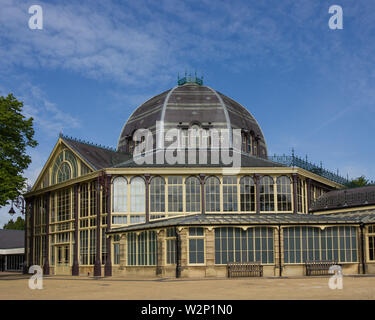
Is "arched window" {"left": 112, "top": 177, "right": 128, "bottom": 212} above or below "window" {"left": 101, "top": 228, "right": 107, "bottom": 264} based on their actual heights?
above

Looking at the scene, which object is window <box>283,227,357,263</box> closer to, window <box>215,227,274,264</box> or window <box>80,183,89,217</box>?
window <box>215,227,274,264</box>

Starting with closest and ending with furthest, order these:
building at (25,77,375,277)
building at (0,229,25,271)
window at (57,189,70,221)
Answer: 1. building at (25,77,375,277)
2. window at (57,189,70,221)
3. building at (0,229,25,271)

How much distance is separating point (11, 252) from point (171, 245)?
3697cm

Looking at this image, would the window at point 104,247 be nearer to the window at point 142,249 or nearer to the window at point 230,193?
the window at point 142,249

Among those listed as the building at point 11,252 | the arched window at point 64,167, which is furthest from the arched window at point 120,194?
the building at point 11,252

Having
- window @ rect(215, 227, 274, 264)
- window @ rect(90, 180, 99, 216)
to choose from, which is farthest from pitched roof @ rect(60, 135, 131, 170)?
window @ rect(215, 227, 274, 264)

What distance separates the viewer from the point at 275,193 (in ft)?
146

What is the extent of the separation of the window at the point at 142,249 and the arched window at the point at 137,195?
348 centimetres

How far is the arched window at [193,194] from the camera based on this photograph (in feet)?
144

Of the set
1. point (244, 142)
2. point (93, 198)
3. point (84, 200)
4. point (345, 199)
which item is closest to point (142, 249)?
point (93, 198)

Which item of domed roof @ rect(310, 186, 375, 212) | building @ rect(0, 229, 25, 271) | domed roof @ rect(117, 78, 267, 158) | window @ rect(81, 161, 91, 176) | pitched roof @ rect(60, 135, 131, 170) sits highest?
domed roof @ rect(117, 78, 267, 158)

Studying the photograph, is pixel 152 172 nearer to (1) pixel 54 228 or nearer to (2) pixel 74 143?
(2) pixel 74 143

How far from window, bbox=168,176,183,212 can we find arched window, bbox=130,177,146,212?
2270mm

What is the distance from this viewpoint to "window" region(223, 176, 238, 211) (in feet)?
144
